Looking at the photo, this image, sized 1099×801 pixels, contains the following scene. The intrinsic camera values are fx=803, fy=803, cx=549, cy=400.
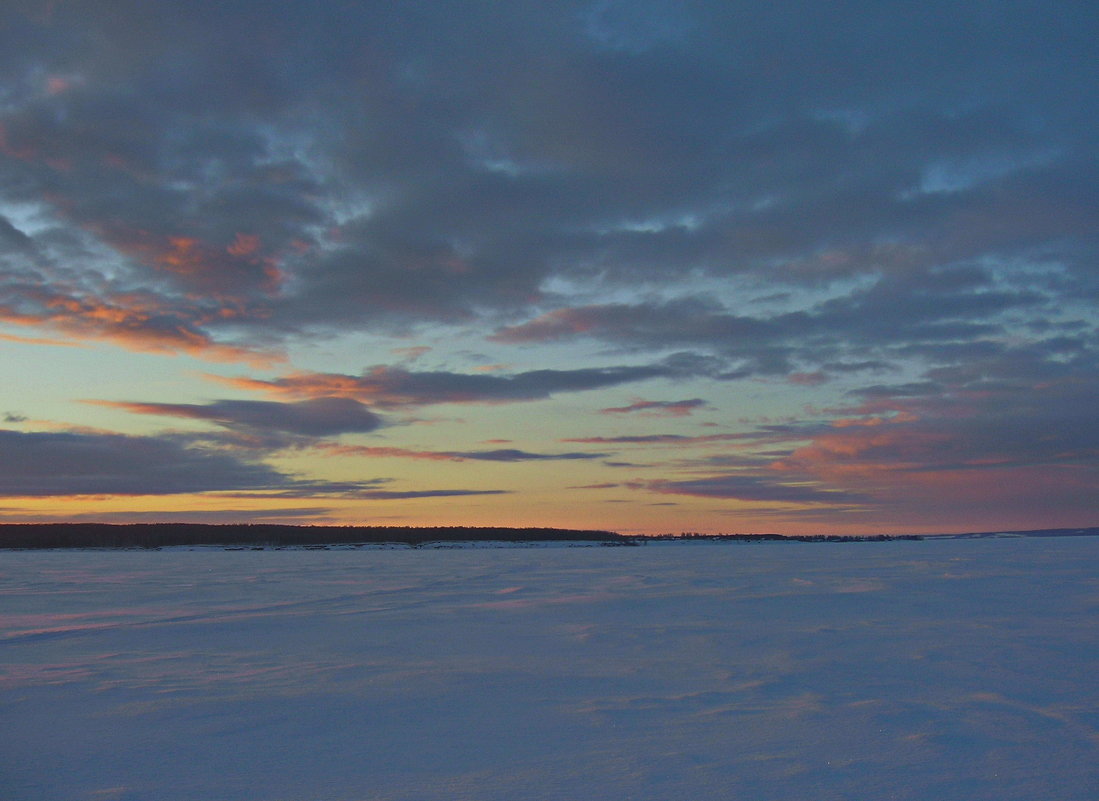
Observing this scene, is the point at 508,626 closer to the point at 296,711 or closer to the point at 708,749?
the point at 296,711

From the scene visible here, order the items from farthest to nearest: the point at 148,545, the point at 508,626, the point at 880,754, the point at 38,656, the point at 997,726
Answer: the point at 148,545 < the point at 508,626 < the point at 38,656 < the point at 997,726 < the point at 880,754

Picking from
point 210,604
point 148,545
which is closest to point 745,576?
point 210,604

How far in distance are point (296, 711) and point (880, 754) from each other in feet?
14.0

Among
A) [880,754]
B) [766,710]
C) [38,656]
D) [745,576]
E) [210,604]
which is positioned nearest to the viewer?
[880,754]

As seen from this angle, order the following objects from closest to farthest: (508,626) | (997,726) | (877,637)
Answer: (997,726) < (877,637) < (508,626)

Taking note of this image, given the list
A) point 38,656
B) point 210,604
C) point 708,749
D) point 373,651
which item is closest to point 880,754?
point 708,749

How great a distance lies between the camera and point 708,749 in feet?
17.0

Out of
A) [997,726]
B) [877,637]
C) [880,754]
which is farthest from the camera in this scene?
[877,637]

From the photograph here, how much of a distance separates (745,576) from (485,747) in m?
17.1

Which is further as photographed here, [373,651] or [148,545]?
[148,545]

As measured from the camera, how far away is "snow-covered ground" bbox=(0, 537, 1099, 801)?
4.64m

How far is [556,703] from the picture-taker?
6.52 m

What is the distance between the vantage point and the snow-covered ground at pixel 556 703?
4641 millimetres

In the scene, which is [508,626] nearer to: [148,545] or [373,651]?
[373,651]
